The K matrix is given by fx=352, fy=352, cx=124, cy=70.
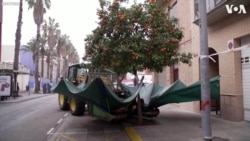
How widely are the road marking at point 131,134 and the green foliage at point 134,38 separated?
2.07 m

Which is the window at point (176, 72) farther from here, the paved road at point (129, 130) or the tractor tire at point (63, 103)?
the paved road at point (129, 130)

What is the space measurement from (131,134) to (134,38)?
3.38 metres

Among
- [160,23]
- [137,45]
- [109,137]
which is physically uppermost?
[160,23]

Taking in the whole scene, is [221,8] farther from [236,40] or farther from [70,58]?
[70,58]

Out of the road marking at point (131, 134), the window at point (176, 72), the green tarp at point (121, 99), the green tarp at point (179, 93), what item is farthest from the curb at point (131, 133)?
the window at point (176, 72)

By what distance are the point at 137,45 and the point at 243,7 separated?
370cm

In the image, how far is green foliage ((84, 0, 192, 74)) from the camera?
40.3ft

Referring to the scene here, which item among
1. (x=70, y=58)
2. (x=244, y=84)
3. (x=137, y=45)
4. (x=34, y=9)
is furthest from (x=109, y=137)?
(x=70, y=58)

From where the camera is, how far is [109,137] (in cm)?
1116

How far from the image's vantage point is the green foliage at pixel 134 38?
12.3 meters

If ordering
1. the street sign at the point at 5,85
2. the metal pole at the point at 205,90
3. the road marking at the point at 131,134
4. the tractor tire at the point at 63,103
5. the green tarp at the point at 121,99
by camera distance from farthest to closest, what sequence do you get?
the street sign at the point at 5,85
the tractor tire at the point at 63,103
the green tarp at the point at 121,99
the road marking at the point at 131,134
the metal pole at the point at 205,90

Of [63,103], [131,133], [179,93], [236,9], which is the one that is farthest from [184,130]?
[63,103]

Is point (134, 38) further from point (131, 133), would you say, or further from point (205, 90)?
point (205, 90)

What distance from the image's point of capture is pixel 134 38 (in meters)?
12.4
